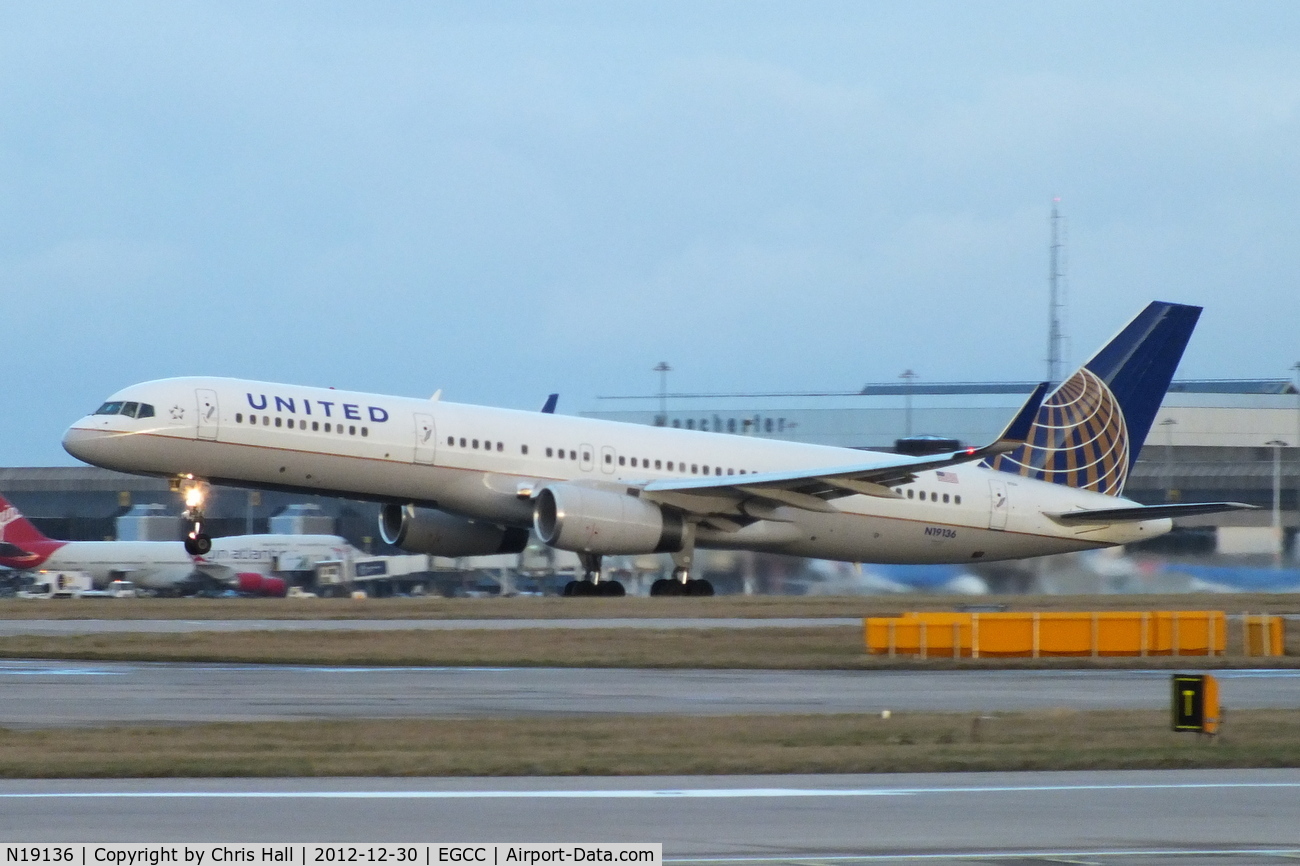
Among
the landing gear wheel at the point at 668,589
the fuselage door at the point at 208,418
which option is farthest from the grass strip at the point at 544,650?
the landing gear wheel at the point at 668,589

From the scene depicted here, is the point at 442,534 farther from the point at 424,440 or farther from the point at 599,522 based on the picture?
the point at 599,522

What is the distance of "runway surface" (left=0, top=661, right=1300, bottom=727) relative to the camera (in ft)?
54.6

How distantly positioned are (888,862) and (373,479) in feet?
97.3

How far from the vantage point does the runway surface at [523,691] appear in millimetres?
16641

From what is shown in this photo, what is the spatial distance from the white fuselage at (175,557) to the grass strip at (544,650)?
28315 mm

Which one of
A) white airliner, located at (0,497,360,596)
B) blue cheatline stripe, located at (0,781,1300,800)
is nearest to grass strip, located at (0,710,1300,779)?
blue cheatline stripe, located at (0,781,1300,800)

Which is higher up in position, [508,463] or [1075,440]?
[1075,440]

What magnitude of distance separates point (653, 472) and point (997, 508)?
8.83 meters

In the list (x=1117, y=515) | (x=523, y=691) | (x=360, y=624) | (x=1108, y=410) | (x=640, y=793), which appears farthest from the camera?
(x=1108, y=410)

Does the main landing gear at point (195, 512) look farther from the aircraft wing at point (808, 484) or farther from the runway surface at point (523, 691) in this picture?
the runway surface at point (523, 691)

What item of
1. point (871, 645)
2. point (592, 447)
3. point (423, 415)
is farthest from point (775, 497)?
point (871, 645)

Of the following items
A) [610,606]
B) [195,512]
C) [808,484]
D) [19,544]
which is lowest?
[610,606]
